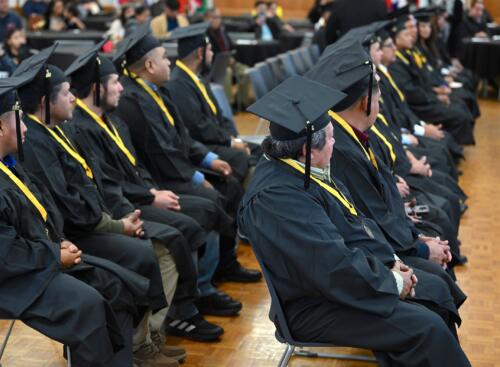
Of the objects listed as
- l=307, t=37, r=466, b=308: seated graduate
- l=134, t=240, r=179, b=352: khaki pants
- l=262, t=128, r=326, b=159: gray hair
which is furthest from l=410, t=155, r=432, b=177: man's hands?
l=262, t=128, r=326, b=159: gray hair

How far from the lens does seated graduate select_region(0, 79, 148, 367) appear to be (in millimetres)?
3236

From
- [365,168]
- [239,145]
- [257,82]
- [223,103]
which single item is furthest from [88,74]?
[257,82]

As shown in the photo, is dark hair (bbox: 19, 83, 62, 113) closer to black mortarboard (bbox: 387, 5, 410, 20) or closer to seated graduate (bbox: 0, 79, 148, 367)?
seated graduate (bbox: 0, 79, 148, 367)

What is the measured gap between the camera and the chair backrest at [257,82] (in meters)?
7.29

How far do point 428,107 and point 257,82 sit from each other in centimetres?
182

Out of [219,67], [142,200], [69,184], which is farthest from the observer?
[219,67]

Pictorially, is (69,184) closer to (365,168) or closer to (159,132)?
(159,132)

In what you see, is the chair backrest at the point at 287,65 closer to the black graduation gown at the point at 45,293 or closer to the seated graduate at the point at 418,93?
the seated graduate at the point at 418,93

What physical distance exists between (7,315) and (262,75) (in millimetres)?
4886

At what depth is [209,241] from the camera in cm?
491

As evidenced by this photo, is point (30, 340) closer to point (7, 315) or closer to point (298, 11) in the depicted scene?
point (7, 315)

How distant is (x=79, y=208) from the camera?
13.0 feet

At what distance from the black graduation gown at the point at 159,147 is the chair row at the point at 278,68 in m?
2.17

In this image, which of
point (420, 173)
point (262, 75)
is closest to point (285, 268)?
point (420, 173)
